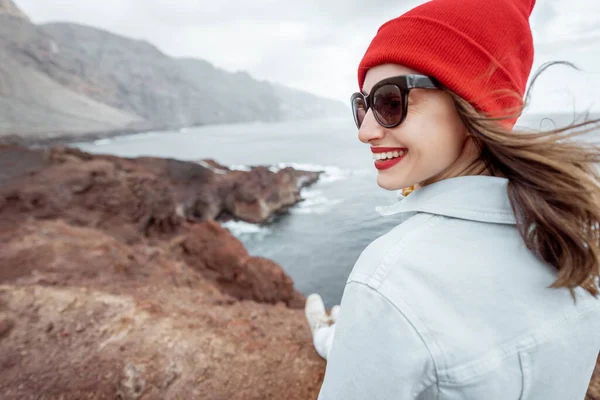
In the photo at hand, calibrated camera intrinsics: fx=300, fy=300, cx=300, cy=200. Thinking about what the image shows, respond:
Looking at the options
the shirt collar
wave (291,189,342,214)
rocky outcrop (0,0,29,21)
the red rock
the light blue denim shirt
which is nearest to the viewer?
the light blue denim shirt

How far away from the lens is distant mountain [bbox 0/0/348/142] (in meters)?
70.2

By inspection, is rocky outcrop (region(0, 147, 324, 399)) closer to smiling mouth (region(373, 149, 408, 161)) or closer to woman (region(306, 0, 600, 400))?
woman (region(306, 0, 600, 400))

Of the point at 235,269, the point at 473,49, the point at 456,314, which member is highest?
the point at 473,49

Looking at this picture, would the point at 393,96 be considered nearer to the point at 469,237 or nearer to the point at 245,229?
the point at 469,237

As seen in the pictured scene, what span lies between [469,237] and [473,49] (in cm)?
60

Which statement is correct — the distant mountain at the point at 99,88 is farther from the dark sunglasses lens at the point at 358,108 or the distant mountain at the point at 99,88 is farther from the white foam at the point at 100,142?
the dark sunglasses lens at the point at 358,108

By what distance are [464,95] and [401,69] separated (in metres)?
0.22

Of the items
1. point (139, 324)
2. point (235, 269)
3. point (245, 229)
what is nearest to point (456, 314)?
point (139, 324)

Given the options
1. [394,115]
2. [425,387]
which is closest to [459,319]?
[425,387]

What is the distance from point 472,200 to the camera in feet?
2.76

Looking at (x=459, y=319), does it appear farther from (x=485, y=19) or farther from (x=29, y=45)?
(x=29, y=45)

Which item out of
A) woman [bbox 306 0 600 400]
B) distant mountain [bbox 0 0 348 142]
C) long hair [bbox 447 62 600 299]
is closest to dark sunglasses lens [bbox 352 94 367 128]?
woman [bbox 306 0 600 400]

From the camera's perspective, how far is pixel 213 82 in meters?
188

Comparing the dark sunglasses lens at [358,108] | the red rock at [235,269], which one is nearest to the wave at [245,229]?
the red rock at [235,269]
